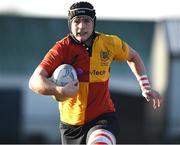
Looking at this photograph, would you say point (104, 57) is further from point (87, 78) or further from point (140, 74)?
point (140, 74)

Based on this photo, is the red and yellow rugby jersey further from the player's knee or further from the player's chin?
the player's knee

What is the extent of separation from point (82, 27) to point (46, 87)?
42.3 inches

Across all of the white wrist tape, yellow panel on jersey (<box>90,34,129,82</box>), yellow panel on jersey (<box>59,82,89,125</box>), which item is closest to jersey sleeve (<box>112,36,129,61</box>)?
yellow panel on jersey (<box>90,34,129,82</box>)

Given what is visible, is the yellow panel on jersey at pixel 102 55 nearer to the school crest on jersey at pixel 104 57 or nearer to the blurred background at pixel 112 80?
the school crest on jersey at pixel 104 57

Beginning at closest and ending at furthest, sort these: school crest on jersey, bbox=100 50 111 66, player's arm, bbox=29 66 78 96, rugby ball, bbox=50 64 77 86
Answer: player's arm, bbox=29 66 78 96
rugby ball, bbox=50 64 77 86
school crest on jersey, bbox=100 50 111 66

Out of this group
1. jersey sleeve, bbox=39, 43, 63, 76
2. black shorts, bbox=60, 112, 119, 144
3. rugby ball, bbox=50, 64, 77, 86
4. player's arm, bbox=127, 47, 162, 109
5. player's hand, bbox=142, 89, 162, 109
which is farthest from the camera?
player's arm, bbox=127, 47, 162, 109

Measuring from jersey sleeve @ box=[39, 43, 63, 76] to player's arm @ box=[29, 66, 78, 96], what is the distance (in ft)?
0.23

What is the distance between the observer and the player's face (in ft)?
36.2

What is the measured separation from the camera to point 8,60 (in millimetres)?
31922

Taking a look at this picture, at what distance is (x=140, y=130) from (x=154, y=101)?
18491 mm

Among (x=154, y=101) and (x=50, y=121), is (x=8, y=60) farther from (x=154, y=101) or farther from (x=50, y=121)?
(x=154, y=101)

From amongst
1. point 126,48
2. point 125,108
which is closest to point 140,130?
point 125,108

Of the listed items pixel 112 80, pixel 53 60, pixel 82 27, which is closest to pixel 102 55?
pixel 82 27

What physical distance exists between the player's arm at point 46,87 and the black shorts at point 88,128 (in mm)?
924
